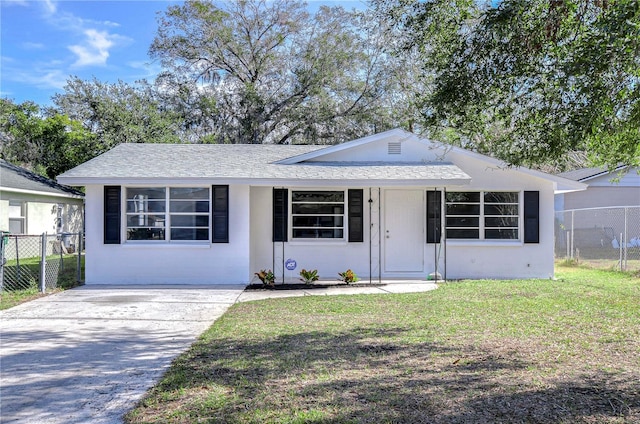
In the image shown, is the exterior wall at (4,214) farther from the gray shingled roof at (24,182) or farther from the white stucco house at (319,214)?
the white stucco house at (319,214)

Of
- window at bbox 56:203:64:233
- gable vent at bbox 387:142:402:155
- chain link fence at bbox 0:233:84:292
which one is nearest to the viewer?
chain link fence at bbox 0:233:84:292

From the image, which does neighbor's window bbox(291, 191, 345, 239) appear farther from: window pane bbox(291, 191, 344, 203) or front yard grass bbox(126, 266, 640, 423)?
front yard grass bbox(126, 266, 640, 423)

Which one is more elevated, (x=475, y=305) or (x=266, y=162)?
(x=266, y=162)

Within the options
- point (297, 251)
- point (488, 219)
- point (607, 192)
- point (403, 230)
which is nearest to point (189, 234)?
point (297, 251)

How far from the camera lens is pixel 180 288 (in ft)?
33.9

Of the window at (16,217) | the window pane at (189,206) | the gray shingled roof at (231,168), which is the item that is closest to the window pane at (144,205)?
the window pane at (189,206)

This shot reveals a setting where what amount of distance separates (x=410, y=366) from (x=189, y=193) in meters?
7.63

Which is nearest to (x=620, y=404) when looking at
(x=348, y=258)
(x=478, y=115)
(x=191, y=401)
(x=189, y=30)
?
(x=191, y=401)

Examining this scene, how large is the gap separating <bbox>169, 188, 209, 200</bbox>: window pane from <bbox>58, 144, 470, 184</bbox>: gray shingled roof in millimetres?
424

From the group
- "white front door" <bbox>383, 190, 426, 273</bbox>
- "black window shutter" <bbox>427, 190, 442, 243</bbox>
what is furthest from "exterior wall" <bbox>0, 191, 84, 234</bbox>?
"black window shutter" <bbox>427, 190, 442, 243</bbox>

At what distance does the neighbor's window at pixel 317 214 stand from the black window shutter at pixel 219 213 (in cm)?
173

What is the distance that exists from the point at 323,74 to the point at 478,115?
1823 cm

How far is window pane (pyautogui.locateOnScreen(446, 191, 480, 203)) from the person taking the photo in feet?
40.0

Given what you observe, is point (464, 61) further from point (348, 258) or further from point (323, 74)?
point (323, 74)
